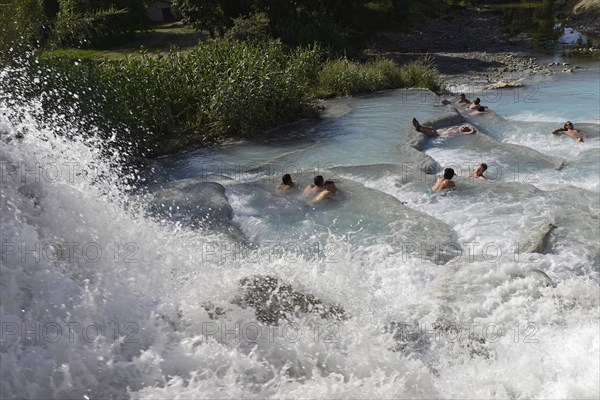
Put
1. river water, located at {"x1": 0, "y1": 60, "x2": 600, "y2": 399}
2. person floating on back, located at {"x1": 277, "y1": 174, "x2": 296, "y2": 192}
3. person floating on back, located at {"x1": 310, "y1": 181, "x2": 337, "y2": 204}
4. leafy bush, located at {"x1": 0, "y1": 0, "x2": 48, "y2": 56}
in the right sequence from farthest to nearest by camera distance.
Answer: leafy bush, located at {"x1": 0, "y1": 0, "x2": 48, "y2": 56}, person floating on back, located at {"x1": 277, "y1": 174, "x2": 296, "y2": 192}, person floating on back, located at {"x1": 310, "y1": 181, "x2": 337, "y2": 204}, river water, located at {"x1": 0, "y1": 60, "x2": 600, "y2": 399}

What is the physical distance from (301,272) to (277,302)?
87 cm

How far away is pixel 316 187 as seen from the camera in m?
9.41

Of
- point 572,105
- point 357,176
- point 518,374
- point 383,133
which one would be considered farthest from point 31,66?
point 572,105

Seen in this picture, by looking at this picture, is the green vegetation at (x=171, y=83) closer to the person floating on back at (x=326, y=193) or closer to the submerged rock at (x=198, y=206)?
the submerged rock at (x=198, y=206)

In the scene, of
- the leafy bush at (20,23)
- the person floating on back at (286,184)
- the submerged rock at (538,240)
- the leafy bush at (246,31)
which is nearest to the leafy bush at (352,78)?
the leafy bush at (246,31)

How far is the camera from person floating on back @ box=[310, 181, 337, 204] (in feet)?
30.3

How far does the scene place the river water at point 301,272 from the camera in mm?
4953

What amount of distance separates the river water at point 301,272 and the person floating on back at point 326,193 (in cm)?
22

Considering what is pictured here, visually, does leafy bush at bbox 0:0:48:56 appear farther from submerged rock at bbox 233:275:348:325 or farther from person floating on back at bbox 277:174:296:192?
submerged rock at bbox 233:275:348:325

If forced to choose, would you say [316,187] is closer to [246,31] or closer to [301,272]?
[301,272]

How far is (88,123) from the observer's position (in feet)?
35.9

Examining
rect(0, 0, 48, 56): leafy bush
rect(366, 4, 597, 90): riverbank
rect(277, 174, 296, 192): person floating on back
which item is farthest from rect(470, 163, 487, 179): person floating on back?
rect(366, 4, 597, 90): riverbank

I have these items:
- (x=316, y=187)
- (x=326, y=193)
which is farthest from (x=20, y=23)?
(x=326, y=193)

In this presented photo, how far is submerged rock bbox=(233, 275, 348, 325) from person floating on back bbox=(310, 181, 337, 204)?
9.21 feet
